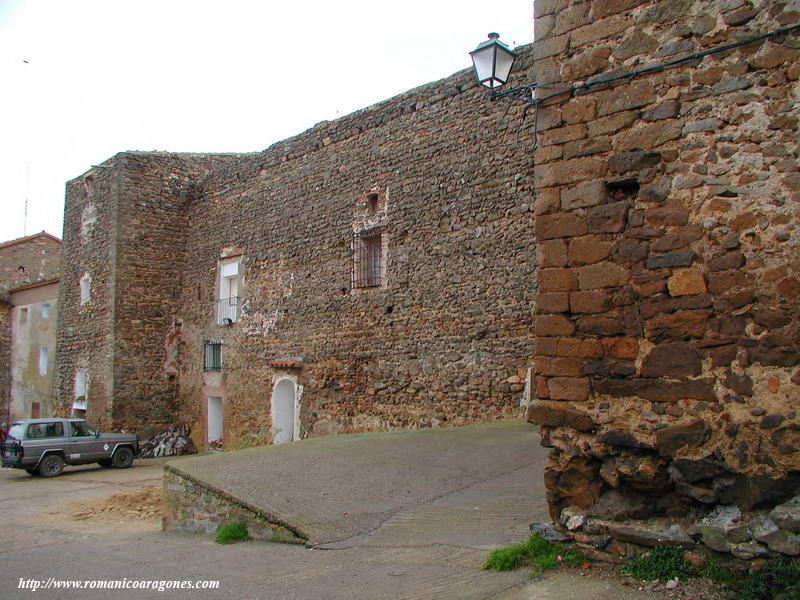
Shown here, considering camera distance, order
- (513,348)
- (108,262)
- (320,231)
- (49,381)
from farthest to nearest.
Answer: (49,381) → (108,262) → (320,231) → (513,348)

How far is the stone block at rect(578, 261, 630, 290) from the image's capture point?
15.6 ft

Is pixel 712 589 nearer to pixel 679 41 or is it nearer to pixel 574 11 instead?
pixel 679 41

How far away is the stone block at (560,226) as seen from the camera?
16.4 ft

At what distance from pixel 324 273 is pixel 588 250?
10238 mm

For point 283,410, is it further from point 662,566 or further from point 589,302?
point 662,566

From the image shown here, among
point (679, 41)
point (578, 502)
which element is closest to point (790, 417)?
point (578, 502)

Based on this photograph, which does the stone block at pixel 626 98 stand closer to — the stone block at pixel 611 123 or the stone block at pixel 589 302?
the stone block at pixel 611 123

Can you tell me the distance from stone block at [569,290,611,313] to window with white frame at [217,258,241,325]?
13.5 m

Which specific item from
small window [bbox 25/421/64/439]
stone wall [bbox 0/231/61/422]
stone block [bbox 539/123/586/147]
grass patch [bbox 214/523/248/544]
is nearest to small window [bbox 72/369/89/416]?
small window [bbox 25/421/64/439]

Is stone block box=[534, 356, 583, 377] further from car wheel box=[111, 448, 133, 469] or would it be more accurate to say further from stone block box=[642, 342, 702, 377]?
car wheel box=[111, 448, 133, 469]

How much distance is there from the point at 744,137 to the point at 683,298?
1.09m

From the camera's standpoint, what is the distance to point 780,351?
417 centimetres

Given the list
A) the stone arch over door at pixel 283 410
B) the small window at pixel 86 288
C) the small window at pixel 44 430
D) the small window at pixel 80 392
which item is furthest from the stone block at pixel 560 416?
the small window at pixel 86 288

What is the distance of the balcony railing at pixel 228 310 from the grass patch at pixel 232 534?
1075 centimetres
